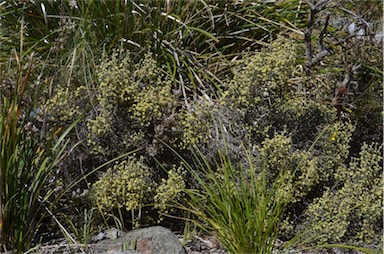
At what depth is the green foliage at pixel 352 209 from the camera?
10.7ft

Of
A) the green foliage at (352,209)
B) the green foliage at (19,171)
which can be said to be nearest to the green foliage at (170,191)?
the green foliage at (19,171)

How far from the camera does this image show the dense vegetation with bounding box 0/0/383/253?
122 inches

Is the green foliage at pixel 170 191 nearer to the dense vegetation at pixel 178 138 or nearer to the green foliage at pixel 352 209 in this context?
the dense vegetation at pixel 178 138

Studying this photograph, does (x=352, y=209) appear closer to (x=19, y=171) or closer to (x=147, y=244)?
(x=147, y=244)

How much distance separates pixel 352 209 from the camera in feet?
11.0

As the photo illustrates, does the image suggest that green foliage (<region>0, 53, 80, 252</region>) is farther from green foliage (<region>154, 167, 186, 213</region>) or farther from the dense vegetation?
green foliage (<region>154, 167, 186, 213</region>)

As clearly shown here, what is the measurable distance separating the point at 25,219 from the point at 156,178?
0.84m

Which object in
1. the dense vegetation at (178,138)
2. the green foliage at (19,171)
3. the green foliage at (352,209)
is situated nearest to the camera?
the green foliage at (19,171)

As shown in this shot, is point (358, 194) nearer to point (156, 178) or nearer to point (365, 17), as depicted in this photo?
point (156, 178)

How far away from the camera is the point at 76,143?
11.3 feet

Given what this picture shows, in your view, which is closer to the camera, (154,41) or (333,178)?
(333,178)

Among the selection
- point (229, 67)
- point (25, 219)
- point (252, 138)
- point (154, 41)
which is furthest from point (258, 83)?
point (25, 219)

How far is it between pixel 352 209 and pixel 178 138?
3.61 ft

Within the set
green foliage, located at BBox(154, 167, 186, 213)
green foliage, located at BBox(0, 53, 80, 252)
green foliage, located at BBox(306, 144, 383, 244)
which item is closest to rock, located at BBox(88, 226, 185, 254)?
green foliage, located at BBox(154, 167, 186, 213)
